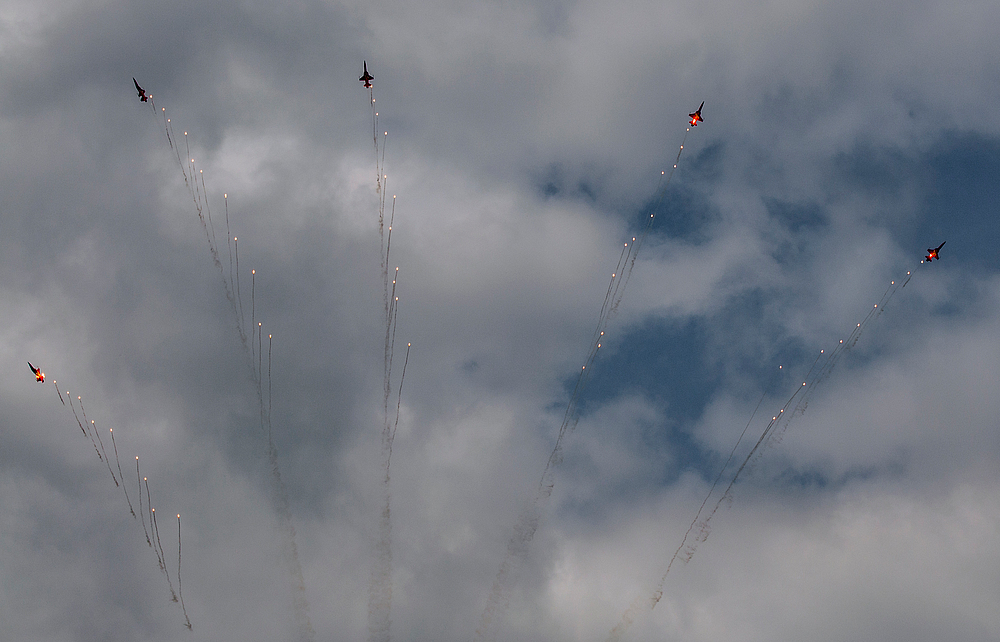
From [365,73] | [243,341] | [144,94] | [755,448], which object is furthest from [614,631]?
[144,94]

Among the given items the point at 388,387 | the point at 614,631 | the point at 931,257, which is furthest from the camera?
the point at 931,257

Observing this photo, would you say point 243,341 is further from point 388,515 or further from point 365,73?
point 365,73

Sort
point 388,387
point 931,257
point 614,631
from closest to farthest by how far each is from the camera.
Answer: point 388,387, point 614,631, point 931,257

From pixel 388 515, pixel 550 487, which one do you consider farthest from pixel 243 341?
pixel 550 487

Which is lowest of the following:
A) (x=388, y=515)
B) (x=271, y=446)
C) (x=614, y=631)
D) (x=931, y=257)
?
(x=614, y=631)

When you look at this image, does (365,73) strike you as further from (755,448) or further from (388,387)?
(755,448)

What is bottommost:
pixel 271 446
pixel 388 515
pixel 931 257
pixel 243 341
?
pixel 388 515

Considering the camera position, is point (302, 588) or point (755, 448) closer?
point (302, 588)

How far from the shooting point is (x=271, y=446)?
114625 mm

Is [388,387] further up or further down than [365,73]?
further down

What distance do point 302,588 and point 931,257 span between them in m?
A: 107

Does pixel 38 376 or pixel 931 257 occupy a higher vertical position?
pixel 931 257

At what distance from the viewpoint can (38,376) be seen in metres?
122

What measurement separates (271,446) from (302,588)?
21.4 m
